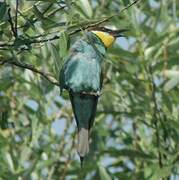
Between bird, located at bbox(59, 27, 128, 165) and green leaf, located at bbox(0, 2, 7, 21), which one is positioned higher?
green leaf, located at bbox(0, 2, 7, 21)

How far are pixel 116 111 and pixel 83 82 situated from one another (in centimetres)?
56

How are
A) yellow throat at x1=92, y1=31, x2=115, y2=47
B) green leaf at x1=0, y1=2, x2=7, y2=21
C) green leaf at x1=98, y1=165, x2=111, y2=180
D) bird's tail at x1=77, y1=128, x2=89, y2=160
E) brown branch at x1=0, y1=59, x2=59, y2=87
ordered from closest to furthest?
green leaf at x1=0, y1=2, x2=7, y2=21, brown branch at x1=0, y1=59, x2=59, y2=87, bird's tail at x1=77, y1=128, x2=89, y2=160, yellow throat at x1=92, y1=31, x2=115, y2=47, green leaf at x1=98, y1=165, x2=111, y2=180

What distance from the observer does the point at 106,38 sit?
2137 millimetres

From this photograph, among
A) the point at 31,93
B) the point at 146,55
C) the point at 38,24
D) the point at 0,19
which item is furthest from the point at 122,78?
the point at 0,19

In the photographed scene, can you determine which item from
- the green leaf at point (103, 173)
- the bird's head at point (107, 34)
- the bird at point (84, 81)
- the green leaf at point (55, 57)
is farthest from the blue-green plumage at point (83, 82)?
the green leaf at point (103, 173)

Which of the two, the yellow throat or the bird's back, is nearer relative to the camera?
the bird's back

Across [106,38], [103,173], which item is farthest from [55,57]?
[103,173]

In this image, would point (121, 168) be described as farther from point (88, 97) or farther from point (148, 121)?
point (88, 97)

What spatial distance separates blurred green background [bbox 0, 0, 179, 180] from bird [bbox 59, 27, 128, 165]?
0.07 metres

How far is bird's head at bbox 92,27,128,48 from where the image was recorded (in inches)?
83.9

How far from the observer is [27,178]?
238 cm

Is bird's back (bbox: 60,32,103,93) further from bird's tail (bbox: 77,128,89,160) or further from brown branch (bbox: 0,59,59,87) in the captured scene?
brown branch (bbox: 0,59,59,87)

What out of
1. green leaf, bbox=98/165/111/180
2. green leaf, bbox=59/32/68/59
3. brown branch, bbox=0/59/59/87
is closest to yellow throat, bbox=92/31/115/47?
green leaf, bbox=98/165/111/180

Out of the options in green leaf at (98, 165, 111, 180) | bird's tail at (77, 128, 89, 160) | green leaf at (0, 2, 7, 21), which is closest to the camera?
green leaf at (0, 2, 7, 21)
